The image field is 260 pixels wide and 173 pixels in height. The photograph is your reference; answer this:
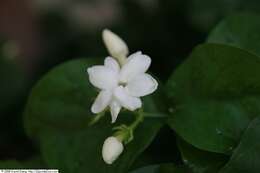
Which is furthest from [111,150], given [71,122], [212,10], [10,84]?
[10,84]

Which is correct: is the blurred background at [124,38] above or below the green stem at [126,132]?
below

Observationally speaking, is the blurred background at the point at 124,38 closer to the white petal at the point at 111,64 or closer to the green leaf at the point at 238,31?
the green leaf at the point at 238,31

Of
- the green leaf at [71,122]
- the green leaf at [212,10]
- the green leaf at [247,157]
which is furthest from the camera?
the green leaf at [212,10]

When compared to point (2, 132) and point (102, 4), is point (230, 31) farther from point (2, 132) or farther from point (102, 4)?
point (102, 4)

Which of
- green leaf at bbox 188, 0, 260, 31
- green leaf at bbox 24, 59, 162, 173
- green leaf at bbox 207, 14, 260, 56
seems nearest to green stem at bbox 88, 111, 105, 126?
green leaf at bbox 24, 59, 162, 173

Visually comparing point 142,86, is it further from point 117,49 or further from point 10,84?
point 10,84

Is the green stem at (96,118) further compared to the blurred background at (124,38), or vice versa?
the blurred background at (124,38)

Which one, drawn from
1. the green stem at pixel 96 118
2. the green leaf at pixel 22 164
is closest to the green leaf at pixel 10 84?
the green leaf at pixel 22 164
